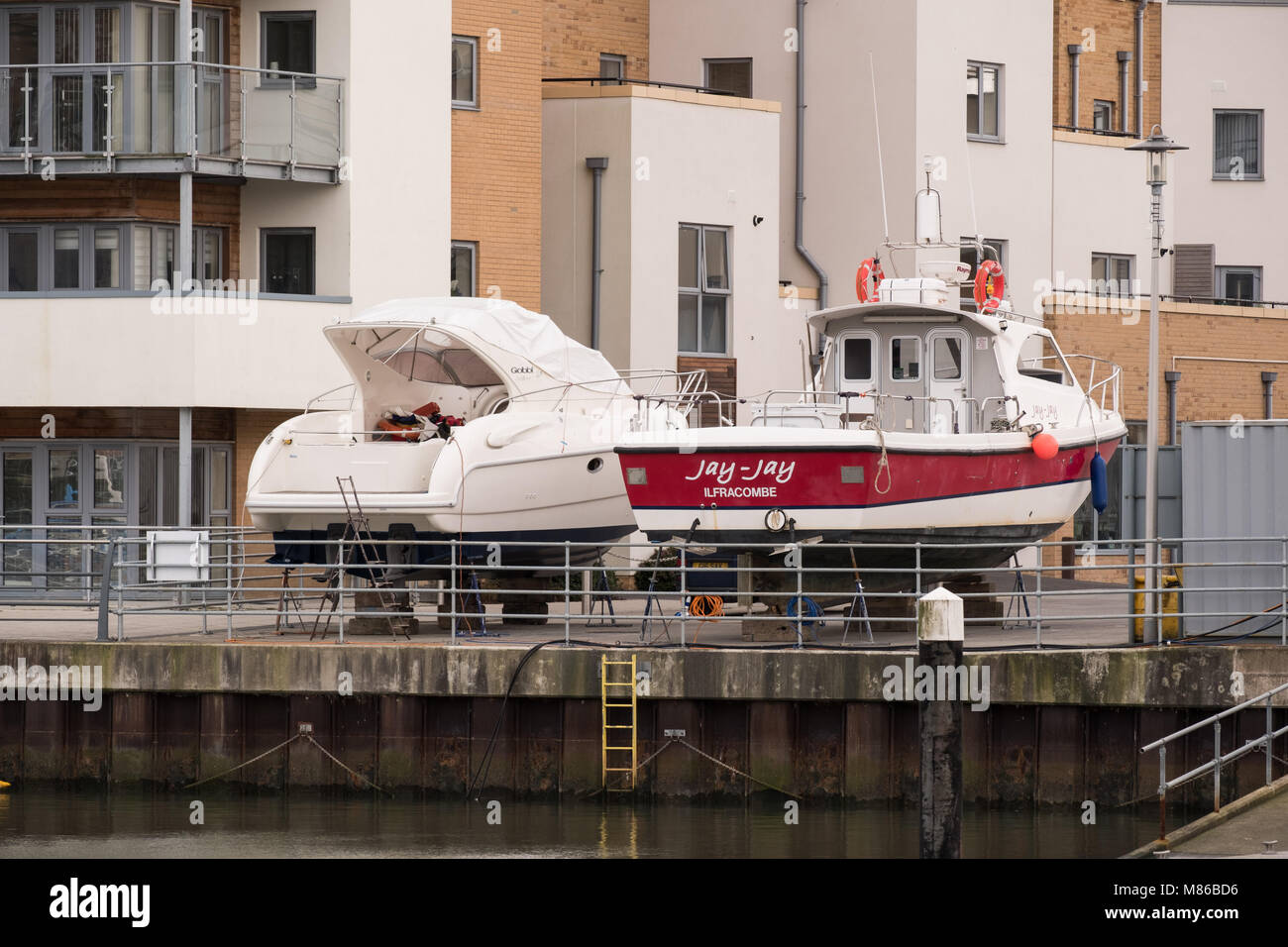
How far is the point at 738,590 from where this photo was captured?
20.2 meters

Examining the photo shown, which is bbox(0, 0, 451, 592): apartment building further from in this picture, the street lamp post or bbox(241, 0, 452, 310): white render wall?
the street lamp post

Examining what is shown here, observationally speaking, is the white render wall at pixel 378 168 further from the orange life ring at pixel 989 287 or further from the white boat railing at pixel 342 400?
the orange life ring at pixel 989 287

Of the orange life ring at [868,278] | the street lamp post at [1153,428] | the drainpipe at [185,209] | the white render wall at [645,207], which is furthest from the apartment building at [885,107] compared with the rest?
the street lamp post at [1153,428]

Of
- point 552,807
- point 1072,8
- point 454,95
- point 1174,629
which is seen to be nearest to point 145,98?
point 454,95

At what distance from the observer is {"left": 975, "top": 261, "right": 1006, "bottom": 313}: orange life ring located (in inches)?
933

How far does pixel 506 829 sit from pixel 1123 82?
25766 mm

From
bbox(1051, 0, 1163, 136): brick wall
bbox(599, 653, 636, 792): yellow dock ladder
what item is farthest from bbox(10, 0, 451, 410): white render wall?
bbox(1051, 0, 1163, 136): brick wall

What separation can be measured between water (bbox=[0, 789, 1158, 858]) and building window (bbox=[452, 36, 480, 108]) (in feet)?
40.7

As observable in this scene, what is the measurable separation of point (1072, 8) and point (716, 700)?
2351cm

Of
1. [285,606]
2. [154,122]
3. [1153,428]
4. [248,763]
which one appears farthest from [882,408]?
[154,122]

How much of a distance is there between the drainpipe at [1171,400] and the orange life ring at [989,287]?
12034mm

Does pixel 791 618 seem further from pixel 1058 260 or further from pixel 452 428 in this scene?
pixel 1058 260

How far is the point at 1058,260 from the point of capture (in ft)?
114

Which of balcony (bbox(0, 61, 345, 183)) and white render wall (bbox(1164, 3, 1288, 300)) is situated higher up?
white render wall (bbox(1164, 3, 1288, 300))
